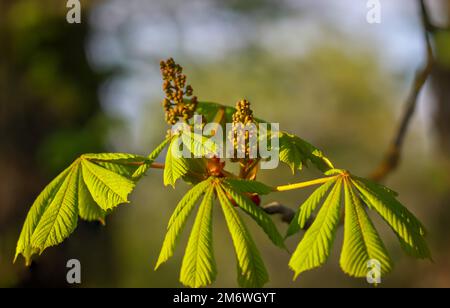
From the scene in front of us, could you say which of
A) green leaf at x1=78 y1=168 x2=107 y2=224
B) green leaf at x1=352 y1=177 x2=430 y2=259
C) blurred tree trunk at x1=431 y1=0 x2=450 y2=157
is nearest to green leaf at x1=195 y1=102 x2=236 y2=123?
green leaf at x1=78 y1=168 x2=107 y2=224

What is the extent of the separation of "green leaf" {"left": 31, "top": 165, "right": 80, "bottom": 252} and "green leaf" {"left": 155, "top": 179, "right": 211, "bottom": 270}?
333 millimetres

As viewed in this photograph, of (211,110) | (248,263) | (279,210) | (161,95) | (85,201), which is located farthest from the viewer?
(161,95)

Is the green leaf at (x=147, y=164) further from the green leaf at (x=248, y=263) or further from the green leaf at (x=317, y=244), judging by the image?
the green leaf at (x=317, y=244)

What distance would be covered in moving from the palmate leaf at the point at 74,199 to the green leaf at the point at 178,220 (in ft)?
0.57

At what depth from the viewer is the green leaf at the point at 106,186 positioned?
5.81ft

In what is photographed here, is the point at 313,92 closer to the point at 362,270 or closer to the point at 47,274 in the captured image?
the point at 47,274

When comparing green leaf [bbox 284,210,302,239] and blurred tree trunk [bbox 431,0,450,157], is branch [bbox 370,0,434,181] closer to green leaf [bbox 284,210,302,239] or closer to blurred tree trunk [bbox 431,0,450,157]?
green leaf [bbox 284,210,302,239]

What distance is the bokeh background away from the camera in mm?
5602

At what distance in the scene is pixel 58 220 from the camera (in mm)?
1818

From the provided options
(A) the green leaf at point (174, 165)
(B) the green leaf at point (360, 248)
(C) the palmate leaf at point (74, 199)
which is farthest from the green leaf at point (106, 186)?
(B) the green leaf at point (360, 248)

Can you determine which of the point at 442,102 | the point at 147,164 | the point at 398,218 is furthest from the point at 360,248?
the point at 442,102

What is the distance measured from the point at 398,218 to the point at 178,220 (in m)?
0.71

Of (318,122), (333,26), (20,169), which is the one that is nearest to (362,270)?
(20,169)

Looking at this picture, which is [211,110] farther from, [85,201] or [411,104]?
[411,104]
